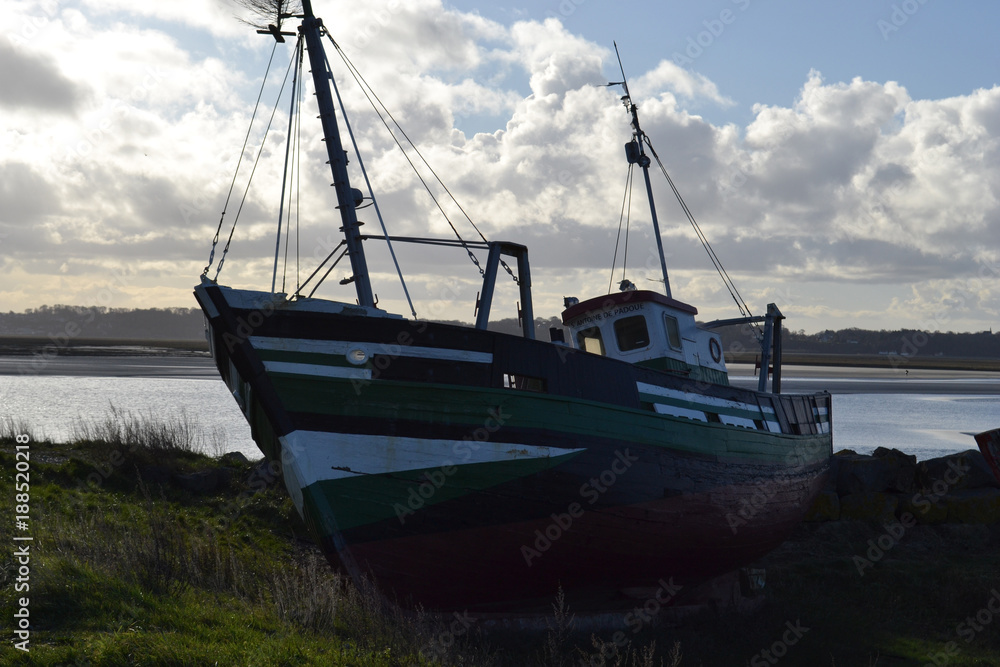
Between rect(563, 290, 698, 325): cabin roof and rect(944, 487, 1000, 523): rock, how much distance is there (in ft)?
33.6

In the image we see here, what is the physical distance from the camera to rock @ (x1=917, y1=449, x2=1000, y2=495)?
20172 millimetres

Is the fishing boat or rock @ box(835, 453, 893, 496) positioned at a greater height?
the fishing boat

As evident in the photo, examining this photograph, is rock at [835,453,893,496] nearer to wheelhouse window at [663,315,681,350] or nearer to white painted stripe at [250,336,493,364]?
wheelhouse window at [663,315,681,350]

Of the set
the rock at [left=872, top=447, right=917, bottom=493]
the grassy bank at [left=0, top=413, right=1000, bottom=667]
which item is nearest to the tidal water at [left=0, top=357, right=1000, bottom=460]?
the grassy bank at [left=0, top=413, right=1000, bottom=667]

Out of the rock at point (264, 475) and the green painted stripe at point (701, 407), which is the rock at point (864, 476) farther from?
the rock at point (264, 475)

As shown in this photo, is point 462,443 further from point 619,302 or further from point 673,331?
point 673,331

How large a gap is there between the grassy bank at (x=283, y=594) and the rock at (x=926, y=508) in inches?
23.8

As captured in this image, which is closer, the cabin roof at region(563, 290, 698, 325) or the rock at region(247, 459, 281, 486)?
the cabin roof at region(563, 290, 698, 325)

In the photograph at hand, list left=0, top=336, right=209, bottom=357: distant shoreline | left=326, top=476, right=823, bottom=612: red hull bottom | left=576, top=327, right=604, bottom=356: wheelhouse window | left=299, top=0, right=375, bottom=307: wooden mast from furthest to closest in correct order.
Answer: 1. left=0, top=336, right=209, bottom=357: distant shoreline
2. left=576, top=327, right=604, bottom=356: wheelhouse window
3. left=299, top=0, right=375, bottom=307: wooden mast
4. left=326, top=476, right=823, bottom=612: red hull bottom

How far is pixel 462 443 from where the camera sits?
30.3ft

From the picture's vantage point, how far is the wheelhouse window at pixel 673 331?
45.5 ft

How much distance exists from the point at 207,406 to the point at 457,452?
36.1 m

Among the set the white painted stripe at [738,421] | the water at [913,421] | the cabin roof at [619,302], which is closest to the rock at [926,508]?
the white painted stripe at [738,421]

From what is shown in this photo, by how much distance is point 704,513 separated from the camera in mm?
11430
